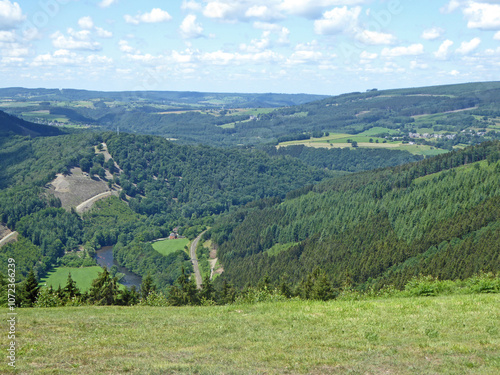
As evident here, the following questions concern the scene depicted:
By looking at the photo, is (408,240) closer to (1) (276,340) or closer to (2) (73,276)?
(2) (73,276)

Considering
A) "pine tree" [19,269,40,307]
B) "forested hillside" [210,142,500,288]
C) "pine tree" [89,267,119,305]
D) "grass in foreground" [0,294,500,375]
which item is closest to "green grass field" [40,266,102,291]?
"forested hillside" [210,142,500,288]

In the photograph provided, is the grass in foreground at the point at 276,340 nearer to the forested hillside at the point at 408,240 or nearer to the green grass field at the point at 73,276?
the forested hillside at the point at 408,240

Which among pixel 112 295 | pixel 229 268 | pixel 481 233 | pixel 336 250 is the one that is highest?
pixel 112 295

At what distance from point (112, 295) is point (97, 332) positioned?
36437 mm

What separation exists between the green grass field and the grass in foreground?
13927cm

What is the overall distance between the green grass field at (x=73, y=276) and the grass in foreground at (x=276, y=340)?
139 metres

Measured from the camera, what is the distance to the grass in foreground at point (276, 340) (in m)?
27.2

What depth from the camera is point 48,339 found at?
33.8 meters

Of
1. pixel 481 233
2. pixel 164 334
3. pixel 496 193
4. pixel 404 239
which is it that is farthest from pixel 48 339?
pixel 496 193

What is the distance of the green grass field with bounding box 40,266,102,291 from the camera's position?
17588 centimetres

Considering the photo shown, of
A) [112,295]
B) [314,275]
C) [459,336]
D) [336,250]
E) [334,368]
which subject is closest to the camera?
[334,368]

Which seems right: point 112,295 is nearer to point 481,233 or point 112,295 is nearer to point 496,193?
point 481,233

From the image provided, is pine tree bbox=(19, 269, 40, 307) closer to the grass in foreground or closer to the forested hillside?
the grass in foreground

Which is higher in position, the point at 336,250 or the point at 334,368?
the point at 334,368
